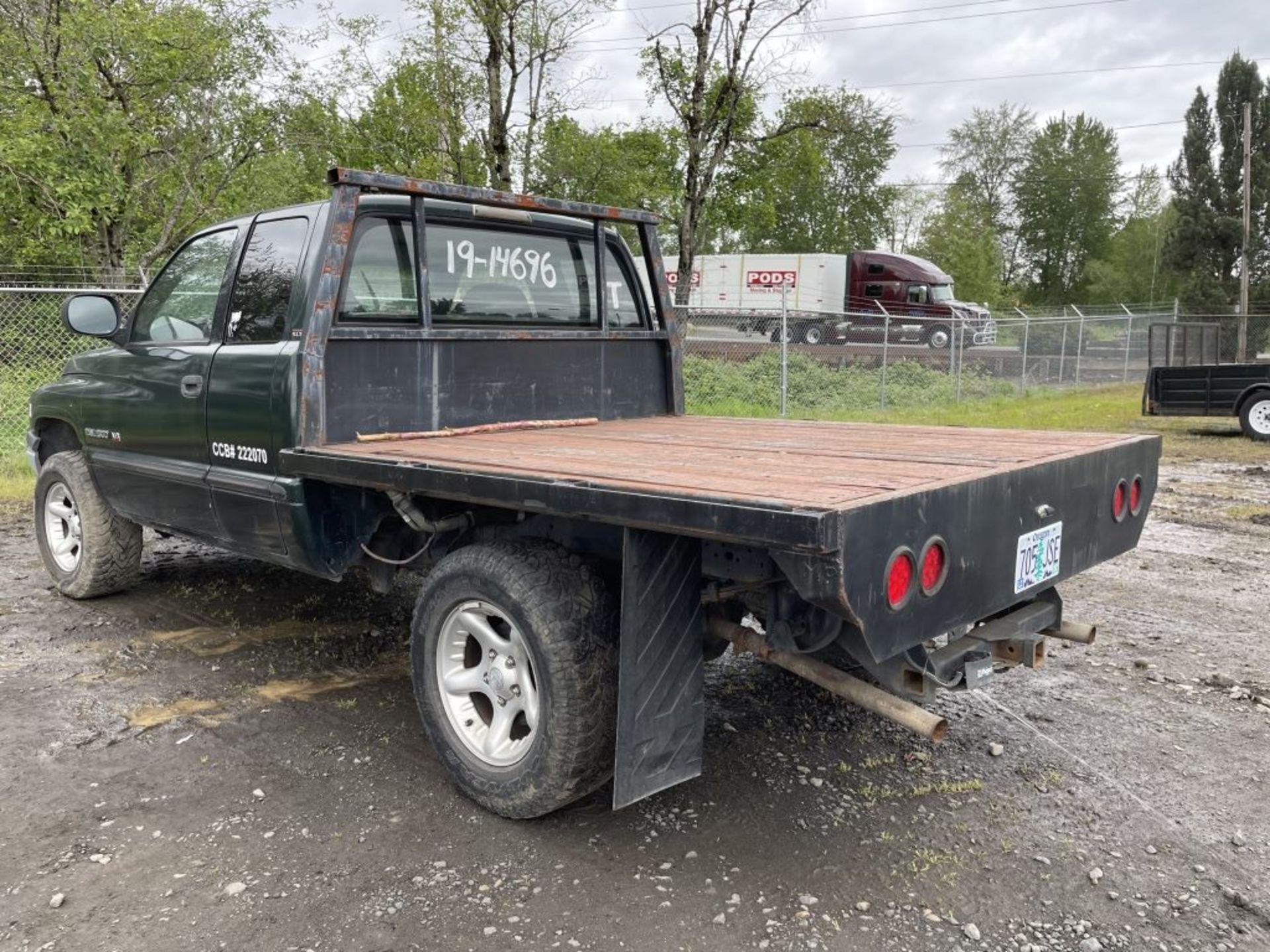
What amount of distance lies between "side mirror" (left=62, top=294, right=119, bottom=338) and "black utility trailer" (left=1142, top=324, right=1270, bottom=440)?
13.4m

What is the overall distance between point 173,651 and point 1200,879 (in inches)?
168

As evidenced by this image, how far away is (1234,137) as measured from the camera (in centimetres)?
4397

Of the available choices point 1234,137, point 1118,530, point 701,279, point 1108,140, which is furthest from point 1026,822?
point 1108,140

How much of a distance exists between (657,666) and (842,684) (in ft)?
1.82

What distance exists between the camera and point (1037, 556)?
2.95 metres

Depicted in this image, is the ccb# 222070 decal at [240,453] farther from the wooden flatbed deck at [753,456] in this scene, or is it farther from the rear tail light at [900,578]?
the rear tail light at [900,578]

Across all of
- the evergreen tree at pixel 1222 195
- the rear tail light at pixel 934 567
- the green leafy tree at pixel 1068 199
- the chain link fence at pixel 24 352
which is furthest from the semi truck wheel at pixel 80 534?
the green leafy tree at pixel 1068 199

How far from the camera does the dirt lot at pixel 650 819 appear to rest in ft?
8.55

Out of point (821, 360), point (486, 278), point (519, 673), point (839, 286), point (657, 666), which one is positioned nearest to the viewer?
point (657, 666)

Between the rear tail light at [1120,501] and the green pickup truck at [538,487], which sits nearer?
the green pickup truck at [538,487]

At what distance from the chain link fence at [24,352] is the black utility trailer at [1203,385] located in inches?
518

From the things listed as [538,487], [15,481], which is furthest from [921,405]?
[538,487]

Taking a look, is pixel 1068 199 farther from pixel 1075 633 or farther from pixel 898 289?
pixel 1075 633

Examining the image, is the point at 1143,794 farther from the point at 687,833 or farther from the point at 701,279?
the point at 701,279
